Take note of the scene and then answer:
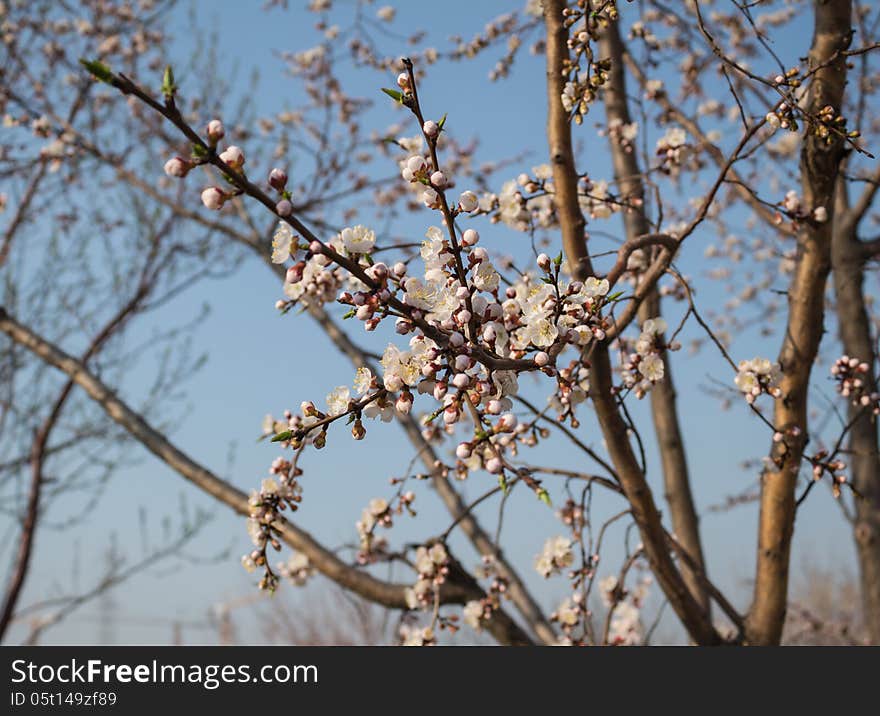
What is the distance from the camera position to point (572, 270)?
206cm

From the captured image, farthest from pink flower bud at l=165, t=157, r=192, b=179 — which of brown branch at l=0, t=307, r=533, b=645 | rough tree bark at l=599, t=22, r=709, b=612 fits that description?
rough tree bark at l=599, t=22, r=709, b=612

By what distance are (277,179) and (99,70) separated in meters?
0.25

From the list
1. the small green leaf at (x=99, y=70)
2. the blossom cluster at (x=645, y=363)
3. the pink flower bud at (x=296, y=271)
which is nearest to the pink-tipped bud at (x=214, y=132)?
the small green leaf at (x=99, y=70)

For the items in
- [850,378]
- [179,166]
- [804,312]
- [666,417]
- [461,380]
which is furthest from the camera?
[666,417]

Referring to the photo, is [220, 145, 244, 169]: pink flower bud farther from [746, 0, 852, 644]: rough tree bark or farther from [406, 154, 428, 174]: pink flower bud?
[746, 0, 852, 644]: rough tree bark

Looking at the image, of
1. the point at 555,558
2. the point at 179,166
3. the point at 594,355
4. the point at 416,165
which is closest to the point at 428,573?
the point at 555,558

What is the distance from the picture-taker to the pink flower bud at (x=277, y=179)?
3.54 ft

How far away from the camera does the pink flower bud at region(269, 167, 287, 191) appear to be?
3.54 feet

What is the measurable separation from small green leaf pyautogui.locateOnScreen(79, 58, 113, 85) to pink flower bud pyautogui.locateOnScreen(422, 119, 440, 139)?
1.49 ft

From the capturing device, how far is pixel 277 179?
1.08 meters

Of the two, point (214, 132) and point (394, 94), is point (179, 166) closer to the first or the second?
point (214, 132)
